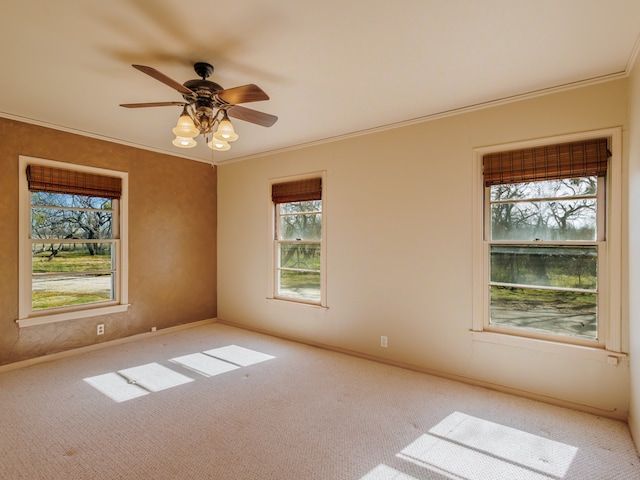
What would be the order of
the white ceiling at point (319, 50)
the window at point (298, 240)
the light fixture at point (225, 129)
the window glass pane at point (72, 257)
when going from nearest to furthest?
the white ceiling at point (319, 50)
the light fixture at point (225, 129)
the window glass pane at point (72, 257)
the window at point (298, 240)

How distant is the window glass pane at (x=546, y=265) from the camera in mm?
2789

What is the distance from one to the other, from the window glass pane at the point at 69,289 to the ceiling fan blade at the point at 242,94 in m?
3.14

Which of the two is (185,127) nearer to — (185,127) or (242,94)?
(185,127)

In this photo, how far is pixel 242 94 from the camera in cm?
228

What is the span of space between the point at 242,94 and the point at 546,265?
283cm

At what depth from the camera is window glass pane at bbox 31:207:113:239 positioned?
3.79 metres

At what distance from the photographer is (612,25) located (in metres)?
2.03

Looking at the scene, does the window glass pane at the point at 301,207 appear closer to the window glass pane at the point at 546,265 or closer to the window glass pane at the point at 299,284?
the window glass pane at the point at 299,284

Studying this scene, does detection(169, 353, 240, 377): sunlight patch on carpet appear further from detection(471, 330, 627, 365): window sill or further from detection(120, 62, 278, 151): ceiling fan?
detection(471, 330, 627, 365): window sill

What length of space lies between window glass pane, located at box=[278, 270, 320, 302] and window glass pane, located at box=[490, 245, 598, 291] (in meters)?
2.12

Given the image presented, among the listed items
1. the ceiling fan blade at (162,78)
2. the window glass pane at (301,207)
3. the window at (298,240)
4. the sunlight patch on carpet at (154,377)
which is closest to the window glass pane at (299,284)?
the window at (298,240)

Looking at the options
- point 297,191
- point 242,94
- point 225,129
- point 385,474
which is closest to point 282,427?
point 385,474

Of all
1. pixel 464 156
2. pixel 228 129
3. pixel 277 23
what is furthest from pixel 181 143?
pixel 464 156

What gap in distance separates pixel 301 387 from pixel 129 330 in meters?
2.67
